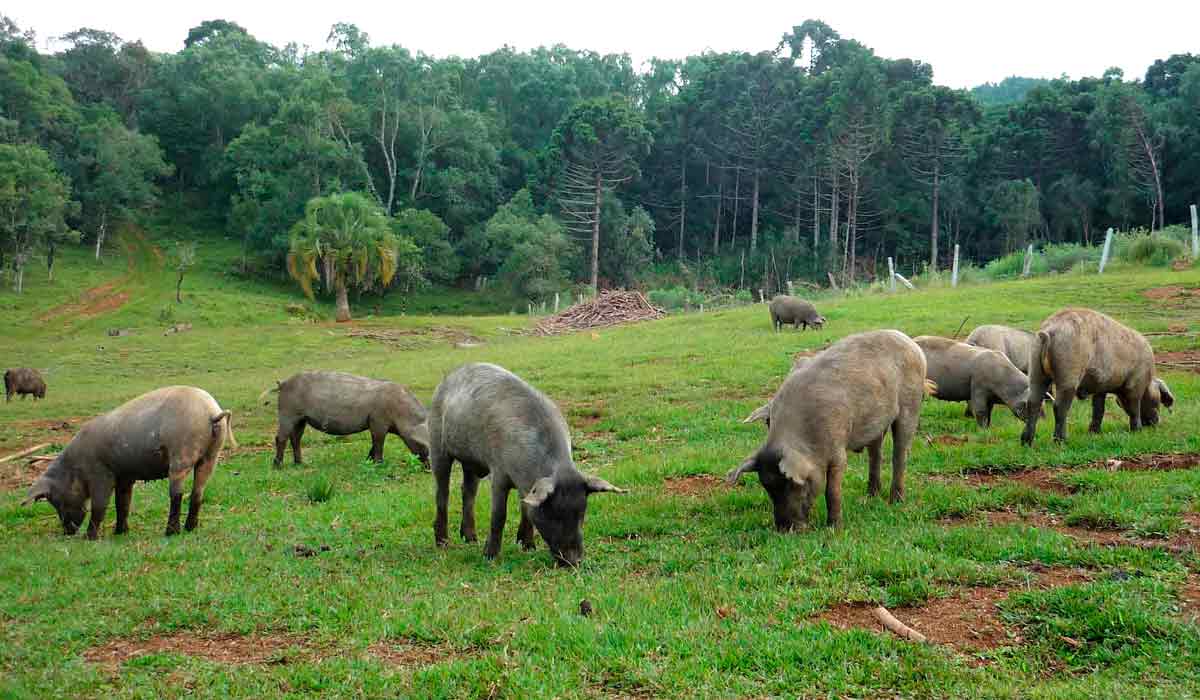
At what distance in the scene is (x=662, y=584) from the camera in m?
7.53

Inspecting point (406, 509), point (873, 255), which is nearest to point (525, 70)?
point (873, 255)

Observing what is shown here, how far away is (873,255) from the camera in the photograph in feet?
265

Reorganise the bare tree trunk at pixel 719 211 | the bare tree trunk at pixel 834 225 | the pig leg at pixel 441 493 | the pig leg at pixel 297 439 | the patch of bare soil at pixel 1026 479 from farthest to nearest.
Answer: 1. the bare tree trunk at pixel 719 211
2. the bare tree trunk at pixel 834 225
3. the pig leg at pixel 297 439
4. the patch of bare soil at pixel 1026 479
5. the pig leg at pixel 441 493

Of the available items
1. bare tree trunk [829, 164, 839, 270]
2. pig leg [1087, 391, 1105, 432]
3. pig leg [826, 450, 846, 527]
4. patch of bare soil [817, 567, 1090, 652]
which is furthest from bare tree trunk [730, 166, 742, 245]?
patch of bare soil [817, 567, 1090, 652]

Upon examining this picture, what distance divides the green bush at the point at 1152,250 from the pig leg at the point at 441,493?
114 feet

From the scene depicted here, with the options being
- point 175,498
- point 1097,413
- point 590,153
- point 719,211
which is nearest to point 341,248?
point 590,153

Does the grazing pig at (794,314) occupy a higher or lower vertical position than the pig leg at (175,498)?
higher

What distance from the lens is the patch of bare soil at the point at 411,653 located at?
246 inches

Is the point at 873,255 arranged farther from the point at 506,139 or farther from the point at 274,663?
the point at 274,663

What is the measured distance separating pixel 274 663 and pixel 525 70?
115625mm

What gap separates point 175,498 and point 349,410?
5.04m

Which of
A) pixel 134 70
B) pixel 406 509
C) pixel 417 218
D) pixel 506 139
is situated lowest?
pixel 406 509

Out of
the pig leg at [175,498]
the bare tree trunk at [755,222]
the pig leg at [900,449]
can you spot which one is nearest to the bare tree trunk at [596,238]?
the bare tree trunk at [755,222]

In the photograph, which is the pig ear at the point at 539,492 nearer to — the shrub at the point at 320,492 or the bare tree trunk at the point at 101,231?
the shrub at the point at 320,492
